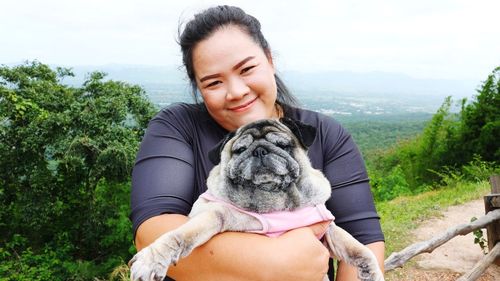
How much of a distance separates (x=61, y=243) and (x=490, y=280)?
741 inches

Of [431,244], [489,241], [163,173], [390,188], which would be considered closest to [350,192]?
[163,173]

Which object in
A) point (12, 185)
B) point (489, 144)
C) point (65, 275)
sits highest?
point (489, 144)

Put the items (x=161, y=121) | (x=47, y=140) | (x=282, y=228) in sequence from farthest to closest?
(x=47, y=140) < (x=161, y=121) < (x=282, y=228)

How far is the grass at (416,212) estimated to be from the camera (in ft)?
36.9

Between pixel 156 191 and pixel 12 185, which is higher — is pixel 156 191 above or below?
above

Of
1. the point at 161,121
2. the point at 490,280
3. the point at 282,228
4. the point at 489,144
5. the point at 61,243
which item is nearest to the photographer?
the point at 282,228

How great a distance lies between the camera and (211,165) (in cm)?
285

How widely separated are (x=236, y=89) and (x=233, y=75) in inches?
3.6

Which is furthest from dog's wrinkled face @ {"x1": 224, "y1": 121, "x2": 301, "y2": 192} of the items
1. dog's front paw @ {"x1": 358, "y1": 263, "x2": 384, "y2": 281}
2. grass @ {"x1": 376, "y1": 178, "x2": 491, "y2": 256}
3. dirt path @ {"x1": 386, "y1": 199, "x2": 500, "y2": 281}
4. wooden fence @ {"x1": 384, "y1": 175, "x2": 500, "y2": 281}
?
grass @ {"x1": 376, "y1": 178, "x2": 491, "y2": 256}

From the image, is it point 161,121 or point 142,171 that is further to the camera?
point 161,121

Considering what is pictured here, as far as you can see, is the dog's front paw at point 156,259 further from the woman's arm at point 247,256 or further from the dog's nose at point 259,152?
the dog's nose at point 259,152

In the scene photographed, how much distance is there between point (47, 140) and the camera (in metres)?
17.9

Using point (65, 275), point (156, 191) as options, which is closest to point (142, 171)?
point (156, 191)

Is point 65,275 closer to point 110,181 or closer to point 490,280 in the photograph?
point 110,181
